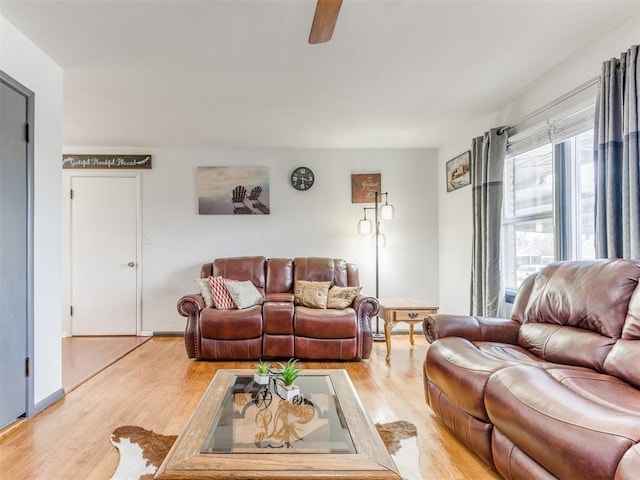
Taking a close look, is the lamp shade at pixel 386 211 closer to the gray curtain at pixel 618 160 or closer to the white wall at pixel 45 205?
the gray curtain at pixel 618 160

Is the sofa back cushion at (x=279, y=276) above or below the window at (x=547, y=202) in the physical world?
below

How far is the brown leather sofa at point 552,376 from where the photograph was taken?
123cm

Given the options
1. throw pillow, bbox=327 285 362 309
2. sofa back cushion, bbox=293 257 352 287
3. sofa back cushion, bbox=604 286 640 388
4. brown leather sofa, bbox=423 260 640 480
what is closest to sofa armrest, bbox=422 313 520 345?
brown leather sofa, bbox=423 260 640 480

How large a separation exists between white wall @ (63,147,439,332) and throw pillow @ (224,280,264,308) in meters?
0.94

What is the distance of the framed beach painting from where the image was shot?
498 centimetres

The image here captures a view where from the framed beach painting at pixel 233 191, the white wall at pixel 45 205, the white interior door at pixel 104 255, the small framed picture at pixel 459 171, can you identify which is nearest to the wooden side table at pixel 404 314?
the small framed picture at pixel 459 171

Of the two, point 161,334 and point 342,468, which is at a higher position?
point 342,468

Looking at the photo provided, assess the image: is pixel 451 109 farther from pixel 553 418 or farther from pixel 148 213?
pixel 148 213

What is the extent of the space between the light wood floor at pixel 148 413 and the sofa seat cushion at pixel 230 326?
10.6 inches

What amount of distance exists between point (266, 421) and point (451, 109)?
Result: 328 cm

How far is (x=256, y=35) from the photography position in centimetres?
241

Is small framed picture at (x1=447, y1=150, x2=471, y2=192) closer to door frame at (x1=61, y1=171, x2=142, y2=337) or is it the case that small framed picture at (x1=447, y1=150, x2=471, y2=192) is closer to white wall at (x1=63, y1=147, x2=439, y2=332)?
white wall at (x1=63, y1=147, x2=439, y2=332)

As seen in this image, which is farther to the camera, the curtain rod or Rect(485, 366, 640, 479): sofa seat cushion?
the curtain rod

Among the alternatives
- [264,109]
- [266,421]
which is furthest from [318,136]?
[266,421]
